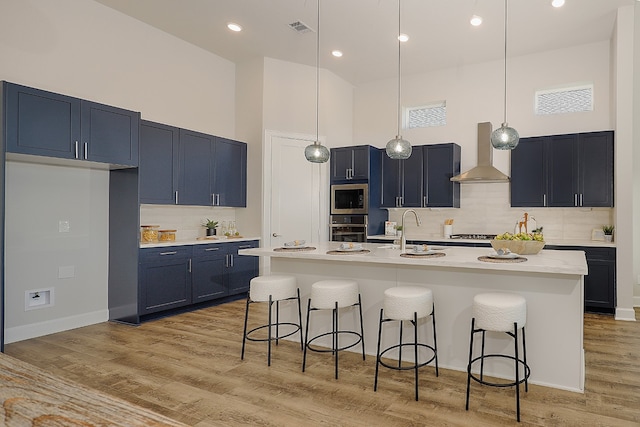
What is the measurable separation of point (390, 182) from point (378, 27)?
2.43 metres

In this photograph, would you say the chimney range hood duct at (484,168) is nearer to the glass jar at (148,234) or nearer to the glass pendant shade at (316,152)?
the glass pendant shade at (316,152)

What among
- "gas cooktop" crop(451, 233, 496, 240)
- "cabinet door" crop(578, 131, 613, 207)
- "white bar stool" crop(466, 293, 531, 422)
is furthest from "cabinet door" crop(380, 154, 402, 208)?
"white bar stool" crop(466, 293, 531, 422)

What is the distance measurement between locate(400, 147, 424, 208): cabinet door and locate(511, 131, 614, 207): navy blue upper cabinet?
1.33 meters

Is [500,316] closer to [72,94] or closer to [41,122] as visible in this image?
[41,122]

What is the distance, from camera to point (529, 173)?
5.91 metres

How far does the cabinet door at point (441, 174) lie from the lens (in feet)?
20.9

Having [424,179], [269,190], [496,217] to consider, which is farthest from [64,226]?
[496,217]

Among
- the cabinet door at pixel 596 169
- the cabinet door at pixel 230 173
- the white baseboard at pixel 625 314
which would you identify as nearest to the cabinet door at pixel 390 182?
the cabinet door at pixel 230 173

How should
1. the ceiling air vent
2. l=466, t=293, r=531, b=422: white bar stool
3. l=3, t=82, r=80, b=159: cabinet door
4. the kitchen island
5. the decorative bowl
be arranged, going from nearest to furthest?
l=466, t=293, r=531, b=422: white bar stool → the kitchen island → the decorative bowl → l=3, t=82, r=80, b=159: cabinet door → the ceiling air vent

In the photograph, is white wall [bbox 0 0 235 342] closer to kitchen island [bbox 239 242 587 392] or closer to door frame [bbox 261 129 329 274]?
door frame [bbox 261 129 329 274]

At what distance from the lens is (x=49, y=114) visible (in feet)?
13.0

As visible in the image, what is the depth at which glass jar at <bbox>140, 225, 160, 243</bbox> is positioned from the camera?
522 centimetres

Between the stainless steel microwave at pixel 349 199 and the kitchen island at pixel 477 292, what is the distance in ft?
8.60

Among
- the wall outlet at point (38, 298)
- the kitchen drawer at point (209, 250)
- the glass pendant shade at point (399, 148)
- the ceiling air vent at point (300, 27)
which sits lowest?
the wall outlet at point (38, 298)
